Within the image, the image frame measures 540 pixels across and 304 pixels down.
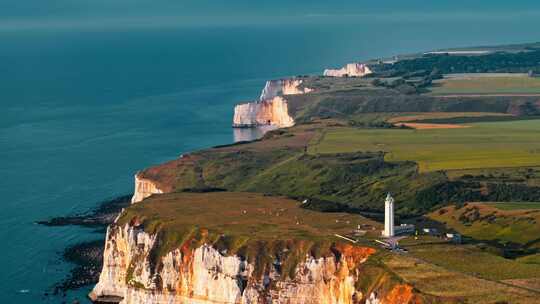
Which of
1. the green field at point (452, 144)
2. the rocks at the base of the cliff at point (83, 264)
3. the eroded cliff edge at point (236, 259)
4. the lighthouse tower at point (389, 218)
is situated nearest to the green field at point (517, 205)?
the eroded cliff edge at point (236, 259)

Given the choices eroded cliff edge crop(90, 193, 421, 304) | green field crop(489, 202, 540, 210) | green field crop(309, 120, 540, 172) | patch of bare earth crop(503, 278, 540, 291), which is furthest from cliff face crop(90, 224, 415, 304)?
green field crop(309, 120, 540, 172)

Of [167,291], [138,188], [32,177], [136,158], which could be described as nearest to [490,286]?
[167,291]

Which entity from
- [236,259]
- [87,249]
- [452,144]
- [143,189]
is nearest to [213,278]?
[236,259]

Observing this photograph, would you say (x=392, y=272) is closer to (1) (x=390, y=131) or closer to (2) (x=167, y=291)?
(2) (x=167, y=291)

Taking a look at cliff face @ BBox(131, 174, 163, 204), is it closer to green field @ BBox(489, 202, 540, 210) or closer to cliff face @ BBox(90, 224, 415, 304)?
cliff face @ BBox(90, 224, 415, 304)

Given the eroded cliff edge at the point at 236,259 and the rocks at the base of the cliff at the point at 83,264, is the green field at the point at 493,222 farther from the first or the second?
the rocks at the base of the cliff at the point at 83,264

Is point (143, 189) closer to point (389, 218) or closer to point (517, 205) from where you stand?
point (517, 205)

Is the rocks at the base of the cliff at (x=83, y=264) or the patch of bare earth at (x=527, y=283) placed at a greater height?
the patch of bare earth at (x=527, y=283)
